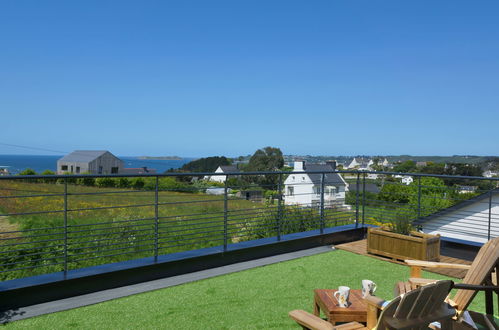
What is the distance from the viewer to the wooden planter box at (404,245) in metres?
5.37

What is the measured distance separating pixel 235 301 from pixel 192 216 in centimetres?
426

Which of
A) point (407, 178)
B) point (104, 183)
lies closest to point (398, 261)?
point (104, 183)

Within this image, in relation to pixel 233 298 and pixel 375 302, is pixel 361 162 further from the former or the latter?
pixel 375 302

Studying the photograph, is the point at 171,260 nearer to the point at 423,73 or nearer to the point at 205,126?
the point at 423,73

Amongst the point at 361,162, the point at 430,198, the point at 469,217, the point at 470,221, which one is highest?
the point at 361,162

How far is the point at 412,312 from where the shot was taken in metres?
2.18

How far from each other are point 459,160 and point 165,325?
31102mm

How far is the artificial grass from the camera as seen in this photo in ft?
10.9

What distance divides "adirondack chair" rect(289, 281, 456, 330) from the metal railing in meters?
1.99

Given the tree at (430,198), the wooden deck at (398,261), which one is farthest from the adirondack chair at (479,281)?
the wooden deck at (398,261)

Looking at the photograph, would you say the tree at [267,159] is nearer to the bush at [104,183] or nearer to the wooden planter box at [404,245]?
the bush at [104,183]

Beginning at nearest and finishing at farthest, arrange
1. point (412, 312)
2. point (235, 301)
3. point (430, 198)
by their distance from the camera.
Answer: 1. point (412, 312)
2. point (235, 301)
3. point (430, 198)

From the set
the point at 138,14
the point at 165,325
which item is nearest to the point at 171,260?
the point at 165,325

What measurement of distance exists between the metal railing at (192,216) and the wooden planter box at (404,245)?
1.06 feet
